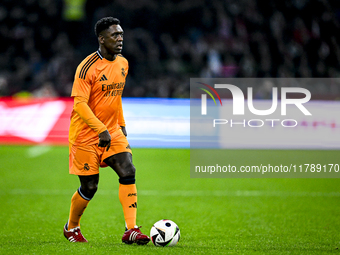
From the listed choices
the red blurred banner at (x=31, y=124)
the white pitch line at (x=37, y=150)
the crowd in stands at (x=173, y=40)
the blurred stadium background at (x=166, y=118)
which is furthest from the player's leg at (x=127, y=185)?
the crowd in stands at (x=173, y=40)

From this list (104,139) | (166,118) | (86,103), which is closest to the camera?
(104,139)

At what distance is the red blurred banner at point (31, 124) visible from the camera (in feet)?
38.7

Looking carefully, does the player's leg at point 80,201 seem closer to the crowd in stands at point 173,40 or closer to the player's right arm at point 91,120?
the player's right arm at point 91,120

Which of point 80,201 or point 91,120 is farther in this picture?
point 80,201

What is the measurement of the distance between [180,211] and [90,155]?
2409 mm

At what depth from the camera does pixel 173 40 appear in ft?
57.5

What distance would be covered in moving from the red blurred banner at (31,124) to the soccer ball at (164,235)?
8149mm

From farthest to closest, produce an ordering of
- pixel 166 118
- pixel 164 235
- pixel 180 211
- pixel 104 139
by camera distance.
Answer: pixel 166 118
pixel 180 211
pixel 164 235
pixel 104 139

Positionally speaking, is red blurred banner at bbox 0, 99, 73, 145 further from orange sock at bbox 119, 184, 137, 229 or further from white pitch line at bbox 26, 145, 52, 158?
orange sock at bbox 119, 184, 137, 229


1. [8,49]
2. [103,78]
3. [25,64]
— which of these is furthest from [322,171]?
[8,49]

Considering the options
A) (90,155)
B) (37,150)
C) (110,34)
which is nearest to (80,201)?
(90,155)

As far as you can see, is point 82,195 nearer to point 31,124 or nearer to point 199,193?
point 199,193

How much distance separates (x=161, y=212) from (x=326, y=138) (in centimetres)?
652

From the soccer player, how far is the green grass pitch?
16.2 inches
